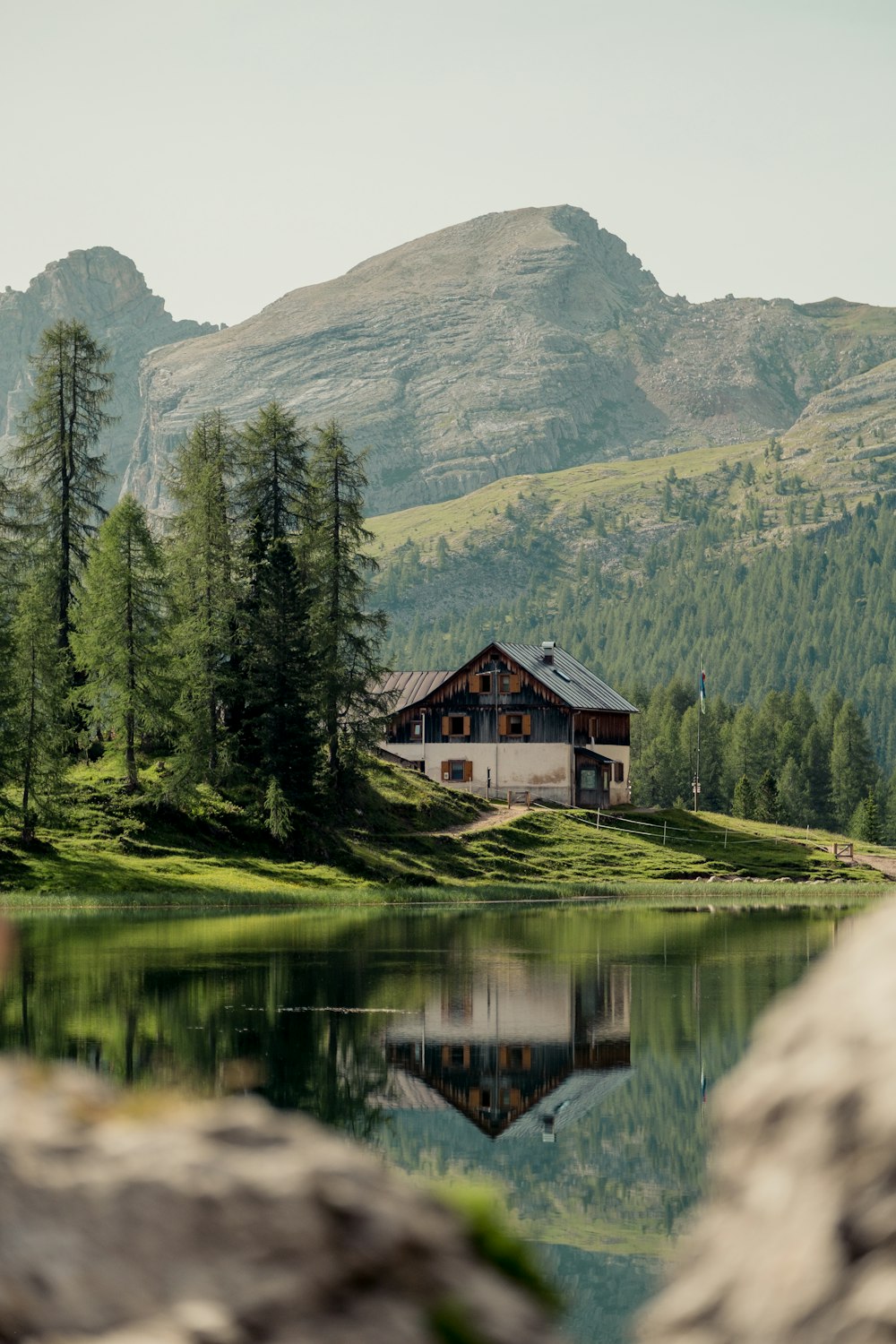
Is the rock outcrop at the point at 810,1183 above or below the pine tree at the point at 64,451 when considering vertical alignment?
below

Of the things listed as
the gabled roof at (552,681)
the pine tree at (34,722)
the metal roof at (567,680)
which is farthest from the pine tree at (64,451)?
the metal roof at (567,680)

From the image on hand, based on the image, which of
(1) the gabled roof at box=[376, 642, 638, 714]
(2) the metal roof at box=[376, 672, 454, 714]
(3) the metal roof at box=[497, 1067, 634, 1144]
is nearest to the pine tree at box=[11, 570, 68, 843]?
(1) the gabled roof at box=[376, 642, 638, 714]

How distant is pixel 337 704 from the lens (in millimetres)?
79312

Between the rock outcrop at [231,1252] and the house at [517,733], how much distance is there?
98440 millimetres

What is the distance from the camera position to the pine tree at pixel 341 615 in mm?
77750

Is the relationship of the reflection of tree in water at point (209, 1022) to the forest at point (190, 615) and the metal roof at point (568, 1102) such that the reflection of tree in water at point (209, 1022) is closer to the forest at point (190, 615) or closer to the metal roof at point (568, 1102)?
the metal roof at point (568, 1102)

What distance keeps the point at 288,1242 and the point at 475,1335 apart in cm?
34

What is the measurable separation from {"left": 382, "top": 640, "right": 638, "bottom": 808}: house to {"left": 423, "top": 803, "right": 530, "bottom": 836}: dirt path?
7701 mm

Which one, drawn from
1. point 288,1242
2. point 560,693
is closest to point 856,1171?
point 288,1242

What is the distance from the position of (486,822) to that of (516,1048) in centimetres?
6001

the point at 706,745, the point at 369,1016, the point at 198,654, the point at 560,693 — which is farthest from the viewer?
the point at 706,745

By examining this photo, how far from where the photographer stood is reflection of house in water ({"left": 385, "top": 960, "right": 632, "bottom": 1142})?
22.8 m

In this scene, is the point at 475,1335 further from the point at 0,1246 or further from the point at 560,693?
the point at 560,693

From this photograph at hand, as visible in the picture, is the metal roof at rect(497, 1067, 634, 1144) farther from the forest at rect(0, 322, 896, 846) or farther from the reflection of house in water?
the forest at rect(0, 322, 896, 846)
